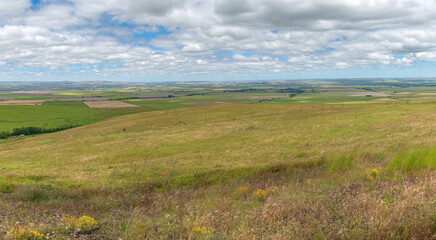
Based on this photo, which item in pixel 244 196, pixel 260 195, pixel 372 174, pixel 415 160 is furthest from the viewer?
pixel 415 160

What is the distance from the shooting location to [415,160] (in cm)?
1156

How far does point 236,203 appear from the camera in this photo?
352 inches

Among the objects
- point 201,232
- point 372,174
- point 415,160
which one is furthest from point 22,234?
point 415,160

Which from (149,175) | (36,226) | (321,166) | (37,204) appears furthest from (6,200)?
(321,166)

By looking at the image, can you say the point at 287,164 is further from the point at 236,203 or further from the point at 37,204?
the point at 37,204

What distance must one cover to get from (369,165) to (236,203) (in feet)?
27.3

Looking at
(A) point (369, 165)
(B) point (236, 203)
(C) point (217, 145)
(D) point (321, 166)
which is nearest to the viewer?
(B) point (236, 203)

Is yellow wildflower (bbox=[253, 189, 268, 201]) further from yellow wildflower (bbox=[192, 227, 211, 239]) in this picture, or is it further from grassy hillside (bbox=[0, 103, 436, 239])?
yellow wildflower (bbox=[192, 227, 211, 239])

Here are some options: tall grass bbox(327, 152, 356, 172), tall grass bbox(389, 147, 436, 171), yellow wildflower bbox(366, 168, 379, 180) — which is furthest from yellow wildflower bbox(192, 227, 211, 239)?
tall grass bbox(389, 147, 436, 171)

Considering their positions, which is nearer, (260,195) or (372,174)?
(260,195)

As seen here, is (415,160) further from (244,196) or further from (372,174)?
(244,196)

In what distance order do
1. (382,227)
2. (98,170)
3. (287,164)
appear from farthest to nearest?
(98,170), (287,164), (382,227)

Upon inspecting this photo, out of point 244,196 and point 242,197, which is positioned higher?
point 242,197

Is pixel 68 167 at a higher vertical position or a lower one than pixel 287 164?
lower
